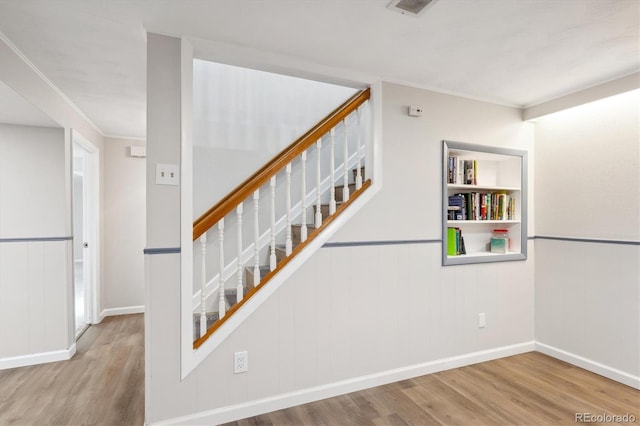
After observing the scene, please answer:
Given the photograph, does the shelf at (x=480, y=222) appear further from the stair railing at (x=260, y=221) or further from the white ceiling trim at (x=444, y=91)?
the white ceiling trim at (x=444, y=91)

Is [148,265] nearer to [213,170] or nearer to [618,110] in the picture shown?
[213,170]

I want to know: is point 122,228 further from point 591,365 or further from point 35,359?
point 591,365

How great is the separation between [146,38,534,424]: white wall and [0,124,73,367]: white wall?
1.64 meters

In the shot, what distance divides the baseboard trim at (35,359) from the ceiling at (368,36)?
7.31 feet

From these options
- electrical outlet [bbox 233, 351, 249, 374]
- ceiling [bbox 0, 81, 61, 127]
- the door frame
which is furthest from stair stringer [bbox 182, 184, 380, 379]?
the door frame

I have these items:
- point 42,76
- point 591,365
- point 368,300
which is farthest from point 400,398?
point 42,76

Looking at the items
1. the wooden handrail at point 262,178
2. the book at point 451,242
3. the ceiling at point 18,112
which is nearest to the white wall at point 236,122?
the wooden handrail at point 262,178

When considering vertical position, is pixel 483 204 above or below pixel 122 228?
above

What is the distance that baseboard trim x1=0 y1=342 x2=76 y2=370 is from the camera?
2.70 meters

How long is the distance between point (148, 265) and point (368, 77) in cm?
190

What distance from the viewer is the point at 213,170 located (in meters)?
2.82

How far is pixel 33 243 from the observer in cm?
280
